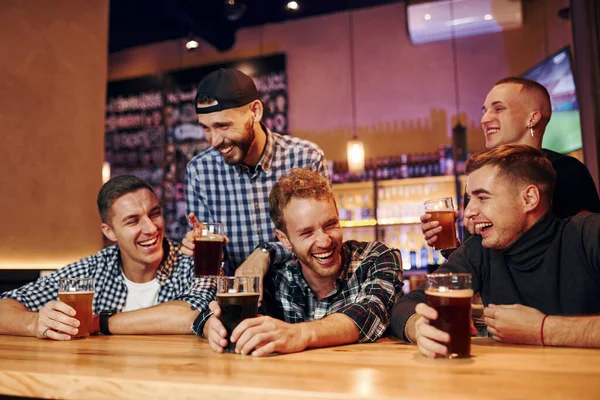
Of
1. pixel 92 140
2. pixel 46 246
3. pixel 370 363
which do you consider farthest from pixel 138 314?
pixel 92 140

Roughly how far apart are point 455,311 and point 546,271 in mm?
655

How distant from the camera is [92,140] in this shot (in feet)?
12.9

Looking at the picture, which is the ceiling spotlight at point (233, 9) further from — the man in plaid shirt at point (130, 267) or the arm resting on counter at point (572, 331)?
the arm resting on counter at point (572, 331)

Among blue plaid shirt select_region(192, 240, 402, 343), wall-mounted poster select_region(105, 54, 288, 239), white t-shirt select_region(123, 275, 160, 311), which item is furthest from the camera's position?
wall-mounted poster select_region(105, 54, 288, 239)

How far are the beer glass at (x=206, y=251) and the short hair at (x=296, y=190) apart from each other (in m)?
0.24

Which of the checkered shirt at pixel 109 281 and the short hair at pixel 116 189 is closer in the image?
the checkered shirt at pixel 109 281

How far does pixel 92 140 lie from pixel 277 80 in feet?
11.4

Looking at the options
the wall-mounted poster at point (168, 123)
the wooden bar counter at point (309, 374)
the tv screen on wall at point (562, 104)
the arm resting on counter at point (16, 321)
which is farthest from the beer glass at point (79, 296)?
the wall-mounted poster at point (168, 123)

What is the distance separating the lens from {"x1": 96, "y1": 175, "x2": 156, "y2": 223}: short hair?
267cm

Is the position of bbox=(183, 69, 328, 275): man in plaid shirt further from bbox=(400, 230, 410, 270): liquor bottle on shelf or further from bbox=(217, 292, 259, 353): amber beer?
bbox=(400, 230, 410, 270): liquor bottle on shelf

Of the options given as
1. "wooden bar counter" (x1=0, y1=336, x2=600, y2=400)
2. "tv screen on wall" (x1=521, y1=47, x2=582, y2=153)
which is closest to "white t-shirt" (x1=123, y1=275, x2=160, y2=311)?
"wooden bar counter" (x1=0, y1=336, x2=600, y2=400)

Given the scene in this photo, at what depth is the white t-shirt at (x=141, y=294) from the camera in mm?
2665

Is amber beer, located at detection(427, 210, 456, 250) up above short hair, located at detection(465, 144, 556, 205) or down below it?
below

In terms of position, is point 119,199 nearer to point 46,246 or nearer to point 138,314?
point 138,314
